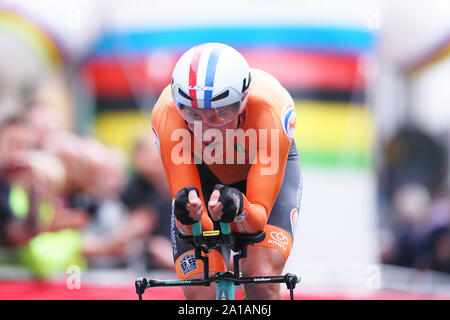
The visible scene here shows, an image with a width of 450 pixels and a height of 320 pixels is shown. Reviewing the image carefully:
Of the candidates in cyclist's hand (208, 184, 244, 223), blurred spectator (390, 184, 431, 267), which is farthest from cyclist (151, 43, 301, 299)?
blurred spectator (390, 184, 431, 267)

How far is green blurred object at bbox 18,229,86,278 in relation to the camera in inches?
280

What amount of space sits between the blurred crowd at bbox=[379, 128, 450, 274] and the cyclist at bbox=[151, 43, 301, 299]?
16.0 ft

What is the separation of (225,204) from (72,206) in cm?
424

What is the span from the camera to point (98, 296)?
6.26 meters

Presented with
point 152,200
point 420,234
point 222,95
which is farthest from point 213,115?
→ point 420,234

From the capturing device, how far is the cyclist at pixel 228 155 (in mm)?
3613

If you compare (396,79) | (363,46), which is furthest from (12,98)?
(396,79)

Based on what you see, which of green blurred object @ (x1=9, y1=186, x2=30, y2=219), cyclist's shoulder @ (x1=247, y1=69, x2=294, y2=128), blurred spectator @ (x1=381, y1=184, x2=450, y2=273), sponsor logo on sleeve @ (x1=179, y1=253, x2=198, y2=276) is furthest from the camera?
blurred spectator @ (x1=381, y1=184, x2=450, y2=273)

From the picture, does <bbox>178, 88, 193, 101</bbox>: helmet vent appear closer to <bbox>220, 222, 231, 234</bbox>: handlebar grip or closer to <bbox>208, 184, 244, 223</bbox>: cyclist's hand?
<bbox>208, 184, 244, 223</bbox>: cyclist's hand

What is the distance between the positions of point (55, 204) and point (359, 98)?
3.76 metres

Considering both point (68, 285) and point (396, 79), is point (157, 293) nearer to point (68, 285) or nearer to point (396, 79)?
point (68, 285)

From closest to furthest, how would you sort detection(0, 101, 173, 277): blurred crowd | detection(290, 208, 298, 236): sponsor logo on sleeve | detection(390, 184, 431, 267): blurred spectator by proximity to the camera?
detection(290, 208, 298, 236): sponsor logo on sleeve < detection(0, 101, 173, 277): blurred crowd < detection(390, 184, 431, 267): blurred spectator

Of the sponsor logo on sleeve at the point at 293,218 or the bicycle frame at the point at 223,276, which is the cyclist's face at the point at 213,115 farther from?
the sponsor logo on sleeve at the point at 293,218

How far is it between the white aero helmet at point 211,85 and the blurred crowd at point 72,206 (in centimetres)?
343
